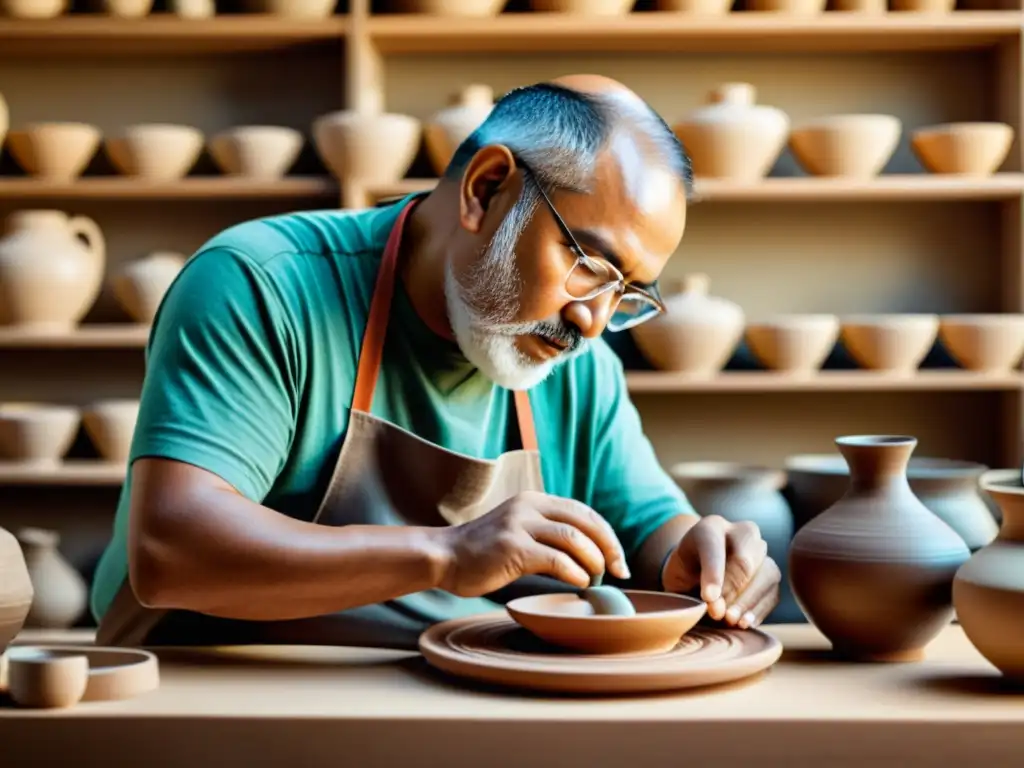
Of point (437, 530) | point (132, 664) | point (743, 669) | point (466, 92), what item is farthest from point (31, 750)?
point (466, 92)

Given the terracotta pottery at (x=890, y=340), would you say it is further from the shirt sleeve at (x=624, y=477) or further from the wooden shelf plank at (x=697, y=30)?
the shirt sleeve at (x=624, y=477)

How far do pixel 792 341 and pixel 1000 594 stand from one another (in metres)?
2.45

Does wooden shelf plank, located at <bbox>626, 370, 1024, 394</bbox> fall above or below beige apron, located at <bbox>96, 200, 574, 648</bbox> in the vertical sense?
below

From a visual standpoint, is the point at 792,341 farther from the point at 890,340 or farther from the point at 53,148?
the point at 53,148

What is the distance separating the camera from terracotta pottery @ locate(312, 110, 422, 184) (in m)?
3.75

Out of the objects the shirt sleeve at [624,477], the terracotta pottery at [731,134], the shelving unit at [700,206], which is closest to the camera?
the shirt sleeve at [624,477]

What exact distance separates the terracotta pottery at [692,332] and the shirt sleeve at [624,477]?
1673 mm

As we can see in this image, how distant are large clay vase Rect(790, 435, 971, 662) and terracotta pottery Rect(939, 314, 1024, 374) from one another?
7.78 feet

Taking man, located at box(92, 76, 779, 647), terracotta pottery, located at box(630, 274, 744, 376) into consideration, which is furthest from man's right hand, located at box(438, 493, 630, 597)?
terracotta pottery, located at box(630, 274, 744, 376)

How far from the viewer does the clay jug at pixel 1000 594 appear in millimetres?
1370

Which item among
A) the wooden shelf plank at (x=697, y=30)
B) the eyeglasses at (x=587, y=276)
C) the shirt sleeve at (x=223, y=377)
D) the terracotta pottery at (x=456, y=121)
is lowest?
the shirt sleeve at (x=223, y=377)

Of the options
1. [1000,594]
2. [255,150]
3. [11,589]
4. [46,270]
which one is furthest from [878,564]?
[46,270]

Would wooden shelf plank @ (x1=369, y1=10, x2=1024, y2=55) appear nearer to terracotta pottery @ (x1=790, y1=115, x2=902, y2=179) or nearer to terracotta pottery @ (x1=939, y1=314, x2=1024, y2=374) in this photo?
terracotta pottery @ (x1=790, y1=115, x2=902, y2=179)

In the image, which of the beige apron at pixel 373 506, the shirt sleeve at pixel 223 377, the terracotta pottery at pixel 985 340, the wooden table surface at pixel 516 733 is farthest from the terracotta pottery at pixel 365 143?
the wooden table surface at pixel 516 733
